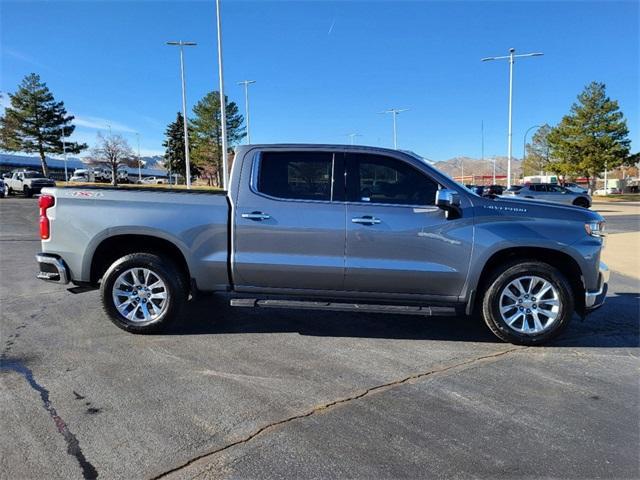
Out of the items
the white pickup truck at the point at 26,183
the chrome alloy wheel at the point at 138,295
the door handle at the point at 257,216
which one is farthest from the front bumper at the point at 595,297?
the white pickup truck at the point at 26,183

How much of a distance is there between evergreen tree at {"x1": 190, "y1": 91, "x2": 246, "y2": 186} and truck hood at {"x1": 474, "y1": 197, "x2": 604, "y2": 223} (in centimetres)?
5934

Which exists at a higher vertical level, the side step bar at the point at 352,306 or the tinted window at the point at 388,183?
the tinted window at the point at 388,183

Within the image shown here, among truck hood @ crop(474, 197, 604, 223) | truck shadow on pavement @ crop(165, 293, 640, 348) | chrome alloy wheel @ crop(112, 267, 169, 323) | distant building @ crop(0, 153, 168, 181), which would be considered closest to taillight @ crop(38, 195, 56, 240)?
chrome alloy wheel @ crop(112, 267, 169, 323)

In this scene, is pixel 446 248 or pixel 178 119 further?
pixel 178 119

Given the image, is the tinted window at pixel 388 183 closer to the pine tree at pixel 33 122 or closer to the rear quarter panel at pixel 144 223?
the rear quarter panel at pixel 144 223

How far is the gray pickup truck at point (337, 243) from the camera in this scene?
4.62m

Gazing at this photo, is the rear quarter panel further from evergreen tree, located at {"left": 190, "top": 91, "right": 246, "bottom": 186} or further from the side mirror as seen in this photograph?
evergreen tree, located at {"left": 190, "top": 91, "right": 246, "bottom": 186}

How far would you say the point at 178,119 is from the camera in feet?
232

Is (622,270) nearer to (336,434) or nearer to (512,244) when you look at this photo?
(512,244)

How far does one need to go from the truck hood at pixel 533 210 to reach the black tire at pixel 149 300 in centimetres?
314

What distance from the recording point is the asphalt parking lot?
2768 mm

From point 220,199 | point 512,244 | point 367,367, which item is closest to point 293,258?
point 220,199

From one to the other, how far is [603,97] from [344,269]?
175 feet

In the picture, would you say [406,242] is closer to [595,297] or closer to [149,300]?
[595,297]
